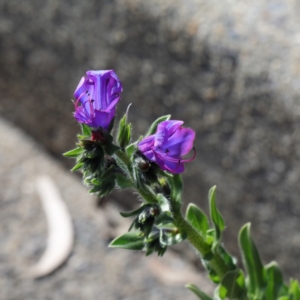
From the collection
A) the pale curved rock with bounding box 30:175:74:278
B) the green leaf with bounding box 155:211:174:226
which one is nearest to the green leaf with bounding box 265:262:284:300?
the green leaf with bounding box 155:211:174:226

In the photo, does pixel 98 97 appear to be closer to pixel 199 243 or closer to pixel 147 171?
pixel 147 171

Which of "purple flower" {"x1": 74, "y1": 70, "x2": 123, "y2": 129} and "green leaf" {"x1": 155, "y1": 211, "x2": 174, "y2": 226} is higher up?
"purple flower" {"x1": 74, "y1": 70, "x2": 123, "y2": 129}

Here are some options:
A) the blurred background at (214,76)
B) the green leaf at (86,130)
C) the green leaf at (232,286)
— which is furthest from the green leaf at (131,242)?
the blurred background at (214,76)

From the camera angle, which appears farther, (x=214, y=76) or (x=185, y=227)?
(x=214, y=76)

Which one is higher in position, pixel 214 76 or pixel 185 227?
pixel 214 76

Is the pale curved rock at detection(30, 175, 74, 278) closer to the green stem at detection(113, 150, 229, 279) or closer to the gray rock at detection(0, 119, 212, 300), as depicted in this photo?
the gray rock at detection(0, 119, 212, 300)

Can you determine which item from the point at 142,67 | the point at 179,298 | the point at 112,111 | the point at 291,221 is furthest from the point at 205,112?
the point at 112,111

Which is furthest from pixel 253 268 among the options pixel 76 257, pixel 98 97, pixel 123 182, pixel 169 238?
pixel 76 257

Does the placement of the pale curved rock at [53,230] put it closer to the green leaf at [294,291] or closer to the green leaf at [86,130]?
the green leaf at [294,291]

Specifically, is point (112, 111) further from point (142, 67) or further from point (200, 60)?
point (142, 67)
